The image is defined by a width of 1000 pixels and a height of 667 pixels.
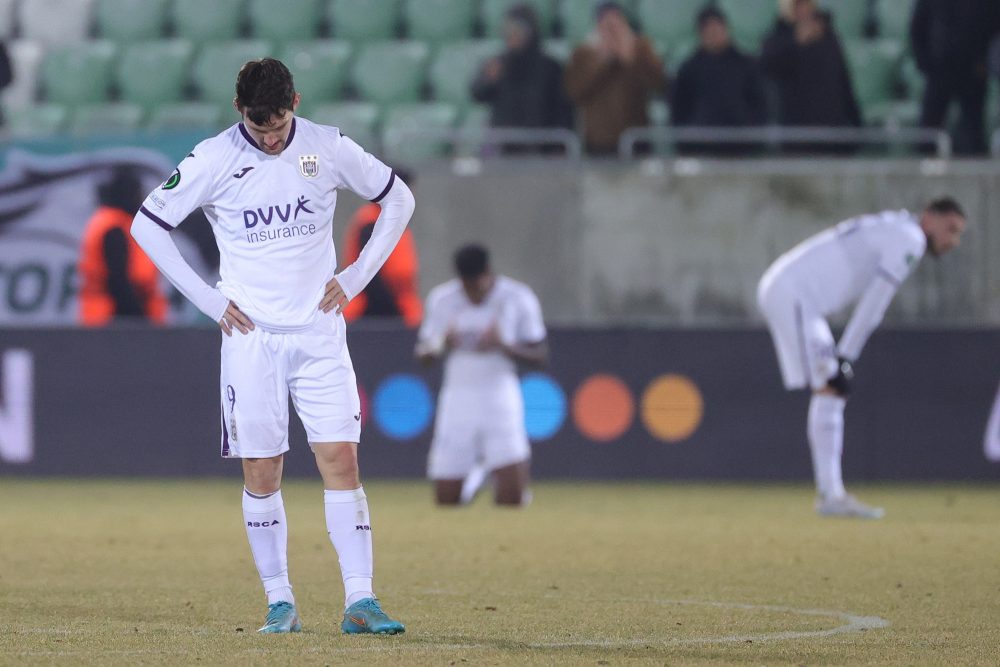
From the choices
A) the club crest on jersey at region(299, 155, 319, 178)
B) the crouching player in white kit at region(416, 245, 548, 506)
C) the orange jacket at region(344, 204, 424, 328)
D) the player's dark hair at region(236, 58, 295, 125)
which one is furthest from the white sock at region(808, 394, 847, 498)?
the player's dark hair at region(236, 58, 295, 125)

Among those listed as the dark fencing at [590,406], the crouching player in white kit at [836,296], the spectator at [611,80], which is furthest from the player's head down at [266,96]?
the spectator at [611,80]

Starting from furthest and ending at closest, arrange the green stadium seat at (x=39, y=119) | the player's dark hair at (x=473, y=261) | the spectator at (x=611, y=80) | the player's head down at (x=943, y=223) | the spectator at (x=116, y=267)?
the green stadium seat at (x=39, y=119), the spectator at (x=116, y=267), the spectator at (x=611, y=80), the player's dark hair at (x=473, y=261), the player's head down at (x=943, y=223)

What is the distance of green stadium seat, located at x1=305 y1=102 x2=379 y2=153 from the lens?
1815 cm

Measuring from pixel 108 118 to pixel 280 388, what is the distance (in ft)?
42.0

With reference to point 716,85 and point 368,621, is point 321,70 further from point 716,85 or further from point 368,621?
point 368,621

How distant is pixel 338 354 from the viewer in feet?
22.9

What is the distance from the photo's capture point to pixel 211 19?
1988 centimetres

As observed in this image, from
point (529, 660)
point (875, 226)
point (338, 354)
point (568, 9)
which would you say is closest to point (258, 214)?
point (338, 354)

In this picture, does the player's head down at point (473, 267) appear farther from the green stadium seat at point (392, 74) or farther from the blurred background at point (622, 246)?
the green stadium seat at point (392, 74)

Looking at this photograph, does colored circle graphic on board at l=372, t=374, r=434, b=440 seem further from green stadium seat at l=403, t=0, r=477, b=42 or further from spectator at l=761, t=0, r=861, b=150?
green stadium seat at l=403, t=0, r=477, b=42

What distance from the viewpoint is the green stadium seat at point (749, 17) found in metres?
18.6

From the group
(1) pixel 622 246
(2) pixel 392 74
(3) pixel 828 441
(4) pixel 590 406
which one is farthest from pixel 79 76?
(3) pixel 828 441

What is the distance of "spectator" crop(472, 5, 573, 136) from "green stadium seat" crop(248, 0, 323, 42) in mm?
3093

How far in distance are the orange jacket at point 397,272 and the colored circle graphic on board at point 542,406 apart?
1284 millimetres
